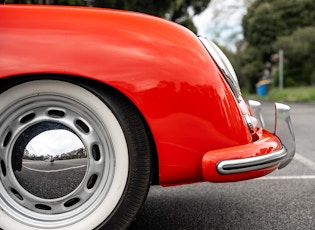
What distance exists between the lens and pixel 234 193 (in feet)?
8.18

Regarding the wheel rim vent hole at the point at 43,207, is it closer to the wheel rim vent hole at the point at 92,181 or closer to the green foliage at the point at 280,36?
the wheel rim vent hole at the point at 92,181

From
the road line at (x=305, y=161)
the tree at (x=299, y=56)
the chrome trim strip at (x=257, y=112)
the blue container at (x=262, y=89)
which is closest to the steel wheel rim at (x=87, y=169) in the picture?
the chrome trim strip at (x=257, y=112)

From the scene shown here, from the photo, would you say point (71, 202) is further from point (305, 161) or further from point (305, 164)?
point (305, 161)

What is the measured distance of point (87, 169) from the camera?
4.92 feet

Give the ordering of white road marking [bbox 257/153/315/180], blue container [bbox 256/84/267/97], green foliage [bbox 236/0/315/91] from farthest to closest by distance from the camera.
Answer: blue container [bbox 256/84/267/97]
green foliage [bbox 236/0/315/91]
white road marking [bbox 257/153/315/180]

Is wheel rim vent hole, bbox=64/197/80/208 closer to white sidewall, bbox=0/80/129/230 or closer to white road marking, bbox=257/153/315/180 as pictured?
white sidewall, bbox=0/80/129/230

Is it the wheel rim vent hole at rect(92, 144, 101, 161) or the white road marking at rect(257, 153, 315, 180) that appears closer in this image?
the wheel rim vent hole at rect(92, 144, 101, 161)

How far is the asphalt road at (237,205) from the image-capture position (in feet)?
6.14

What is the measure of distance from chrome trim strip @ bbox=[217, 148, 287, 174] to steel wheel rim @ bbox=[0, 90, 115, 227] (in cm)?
42

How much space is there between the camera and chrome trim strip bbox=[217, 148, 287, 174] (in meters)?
1.49

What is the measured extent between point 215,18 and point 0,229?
36217mm

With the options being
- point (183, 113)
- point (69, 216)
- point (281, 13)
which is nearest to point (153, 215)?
point (69, 216)

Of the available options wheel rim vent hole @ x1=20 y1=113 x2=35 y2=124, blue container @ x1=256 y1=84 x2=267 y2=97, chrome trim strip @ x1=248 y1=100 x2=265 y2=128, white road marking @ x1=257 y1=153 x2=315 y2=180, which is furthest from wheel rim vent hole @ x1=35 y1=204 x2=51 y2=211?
blue container @ x1=256 y1=84 x2=267 y2=97

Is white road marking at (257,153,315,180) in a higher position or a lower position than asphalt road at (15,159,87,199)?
lower
